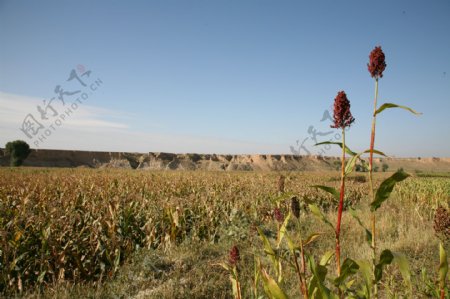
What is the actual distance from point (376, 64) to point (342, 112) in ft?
1.02

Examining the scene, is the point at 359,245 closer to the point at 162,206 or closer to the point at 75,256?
the point at 162,206

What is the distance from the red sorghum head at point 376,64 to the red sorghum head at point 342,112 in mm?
195

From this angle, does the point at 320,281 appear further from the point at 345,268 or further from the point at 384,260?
the point at 384,260

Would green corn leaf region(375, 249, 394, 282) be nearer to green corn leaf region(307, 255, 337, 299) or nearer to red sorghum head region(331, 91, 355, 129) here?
green corn leaf region(307, 255, 337, 299)

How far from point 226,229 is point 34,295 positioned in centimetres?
398

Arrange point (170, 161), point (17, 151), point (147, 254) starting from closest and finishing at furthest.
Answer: point (147, 254) < point (17, 151) < point (170, 161)

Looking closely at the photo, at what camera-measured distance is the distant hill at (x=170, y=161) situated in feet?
203

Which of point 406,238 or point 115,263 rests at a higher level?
point 406,238

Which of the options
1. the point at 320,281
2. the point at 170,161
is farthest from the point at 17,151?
the point at 320,281

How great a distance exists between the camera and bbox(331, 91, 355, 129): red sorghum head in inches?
64.8

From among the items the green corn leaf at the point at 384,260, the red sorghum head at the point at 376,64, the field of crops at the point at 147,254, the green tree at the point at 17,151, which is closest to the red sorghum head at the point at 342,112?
the red sorghum head at the point at 376,64

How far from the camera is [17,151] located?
53812 mm

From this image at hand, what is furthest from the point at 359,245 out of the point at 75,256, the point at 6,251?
the point at 6,251

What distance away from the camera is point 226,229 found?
6621mm
